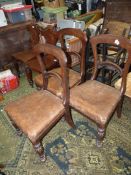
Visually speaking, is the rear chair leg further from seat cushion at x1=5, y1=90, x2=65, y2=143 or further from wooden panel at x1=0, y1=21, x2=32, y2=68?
wooden panel at x1=0, y1=21, x2=32, y2=68

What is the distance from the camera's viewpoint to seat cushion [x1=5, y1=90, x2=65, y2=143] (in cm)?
136

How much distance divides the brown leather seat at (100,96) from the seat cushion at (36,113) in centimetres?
19

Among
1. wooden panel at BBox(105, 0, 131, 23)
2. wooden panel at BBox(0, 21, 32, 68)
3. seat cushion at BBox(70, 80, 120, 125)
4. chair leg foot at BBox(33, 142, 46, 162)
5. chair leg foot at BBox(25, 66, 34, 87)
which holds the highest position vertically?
wooden panel at BBox(105, 0, 131, 23)

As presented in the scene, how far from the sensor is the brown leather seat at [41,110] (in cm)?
135

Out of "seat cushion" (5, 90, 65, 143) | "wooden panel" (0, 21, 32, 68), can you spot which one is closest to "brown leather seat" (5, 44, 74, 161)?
"seat cushion" (5, 90, 65, 143)

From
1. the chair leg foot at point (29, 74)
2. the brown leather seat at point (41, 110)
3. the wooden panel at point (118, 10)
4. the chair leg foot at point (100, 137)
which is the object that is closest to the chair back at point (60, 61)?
the brown leather seat at point (41, 110)

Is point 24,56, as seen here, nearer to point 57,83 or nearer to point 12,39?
point 12,39

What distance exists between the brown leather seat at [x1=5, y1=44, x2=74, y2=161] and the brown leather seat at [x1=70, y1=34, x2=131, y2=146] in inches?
5.7

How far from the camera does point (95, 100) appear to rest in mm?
1522

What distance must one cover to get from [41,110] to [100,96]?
21.3 inches

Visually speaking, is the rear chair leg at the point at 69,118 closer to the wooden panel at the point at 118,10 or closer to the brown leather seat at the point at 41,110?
the brown leather seat at the point at 41,110

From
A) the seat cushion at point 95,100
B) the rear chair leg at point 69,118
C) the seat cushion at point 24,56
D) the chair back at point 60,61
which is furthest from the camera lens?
the seat cushion at point 24,56

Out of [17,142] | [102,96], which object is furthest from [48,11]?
[17,142]

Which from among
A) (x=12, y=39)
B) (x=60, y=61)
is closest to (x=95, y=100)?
(x=60, y=61)
